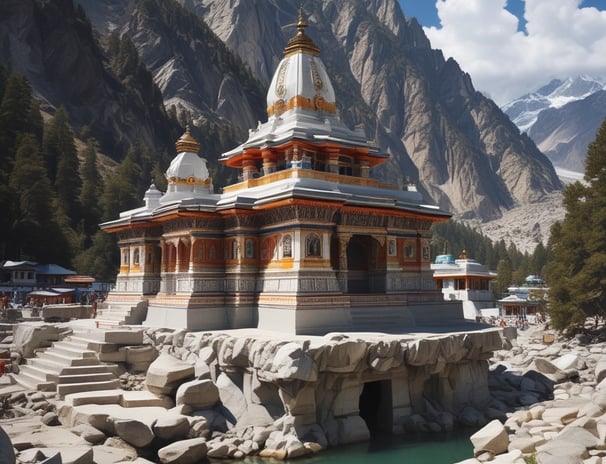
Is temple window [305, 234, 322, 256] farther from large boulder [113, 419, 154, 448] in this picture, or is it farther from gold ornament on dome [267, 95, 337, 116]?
large boulder [113, 419, 154, 448]

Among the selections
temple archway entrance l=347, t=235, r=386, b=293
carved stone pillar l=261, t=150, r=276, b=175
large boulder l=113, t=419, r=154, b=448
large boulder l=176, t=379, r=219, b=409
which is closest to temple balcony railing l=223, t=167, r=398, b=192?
carved stone pillar l=261, t=150, r=276, b=175

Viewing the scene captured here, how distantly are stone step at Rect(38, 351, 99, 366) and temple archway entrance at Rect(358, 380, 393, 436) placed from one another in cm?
868

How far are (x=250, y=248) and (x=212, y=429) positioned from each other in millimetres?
7659

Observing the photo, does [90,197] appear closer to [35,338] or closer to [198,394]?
[35,338]

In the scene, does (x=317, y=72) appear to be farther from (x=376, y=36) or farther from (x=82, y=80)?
(x=376, y=36)

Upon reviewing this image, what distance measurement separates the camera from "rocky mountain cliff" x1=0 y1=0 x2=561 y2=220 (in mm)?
74625

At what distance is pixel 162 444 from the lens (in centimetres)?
1446

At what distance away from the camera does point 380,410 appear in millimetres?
17766

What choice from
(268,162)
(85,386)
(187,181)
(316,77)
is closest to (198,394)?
(85,386)

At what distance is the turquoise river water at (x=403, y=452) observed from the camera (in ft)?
48.3

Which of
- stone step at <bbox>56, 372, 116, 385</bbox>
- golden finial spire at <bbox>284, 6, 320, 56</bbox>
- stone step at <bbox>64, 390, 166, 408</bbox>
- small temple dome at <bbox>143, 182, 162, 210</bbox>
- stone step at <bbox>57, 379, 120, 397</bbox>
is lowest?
stone step at <bbox>64, 390, 166, 408</bbox>

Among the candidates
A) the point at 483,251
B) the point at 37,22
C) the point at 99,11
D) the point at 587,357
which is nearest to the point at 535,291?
the point at 587,357

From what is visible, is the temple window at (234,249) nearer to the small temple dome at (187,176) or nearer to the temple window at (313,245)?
the temple window at (313,245)

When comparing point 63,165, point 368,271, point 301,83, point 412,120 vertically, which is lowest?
point 368,271
